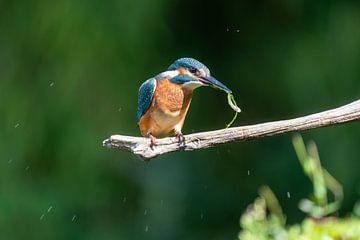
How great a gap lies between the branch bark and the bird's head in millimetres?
500

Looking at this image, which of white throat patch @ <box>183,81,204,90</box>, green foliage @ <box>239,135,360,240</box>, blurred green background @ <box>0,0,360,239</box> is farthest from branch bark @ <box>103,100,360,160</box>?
blurred green background @ <box>0,0,360,239</box>

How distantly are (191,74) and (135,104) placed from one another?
6.69 feet

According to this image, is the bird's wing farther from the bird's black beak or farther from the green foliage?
the green foliage

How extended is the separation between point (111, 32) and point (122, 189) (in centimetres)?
95

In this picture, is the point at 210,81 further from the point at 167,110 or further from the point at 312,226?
the point at 312,226

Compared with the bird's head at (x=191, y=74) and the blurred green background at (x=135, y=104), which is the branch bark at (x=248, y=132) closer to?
the bird's head at (x=191, y=74)

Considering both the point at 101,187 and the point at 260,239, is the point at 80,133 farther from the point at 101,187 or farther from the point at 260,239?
the point at 260,239

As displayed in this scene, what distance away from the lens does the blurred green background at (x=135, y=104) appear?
4.88 m

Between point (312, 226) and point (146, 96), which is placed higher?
point (312, 226)

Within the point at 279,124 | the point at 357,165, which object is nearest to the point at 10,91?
the point at 357,165

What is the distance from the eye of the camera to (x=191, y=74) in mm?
2969

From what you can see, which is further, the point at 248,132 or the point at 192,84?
the point at 192,84

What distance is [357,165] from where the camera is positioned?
→ 509cm

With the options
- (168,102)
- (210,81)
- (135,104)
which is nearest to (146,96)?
(168,102)
